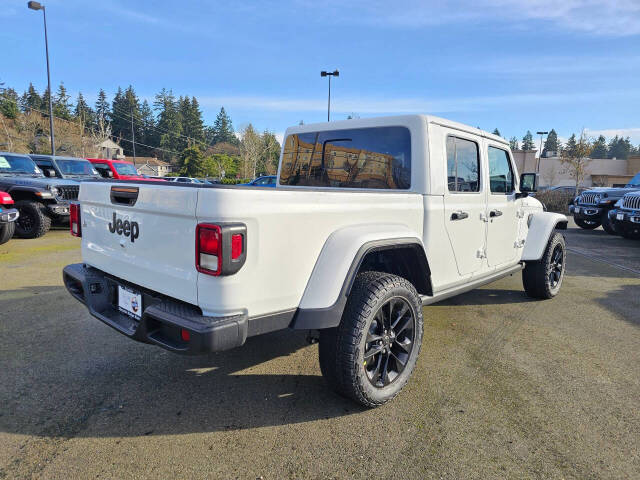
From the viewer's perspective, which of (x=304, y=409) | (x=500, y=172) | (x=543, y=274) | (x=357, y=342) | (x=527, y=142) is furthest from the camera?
(x=527, y=142)

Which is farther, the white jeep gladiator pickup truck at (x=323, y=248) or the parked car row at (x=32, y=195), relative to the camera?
the parked car row at (x=32, y=195)

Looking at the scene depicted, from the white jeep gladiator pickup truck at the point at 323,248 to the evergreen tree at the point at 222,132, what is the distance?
114 metres

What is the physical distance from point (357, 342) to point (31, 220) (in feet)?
30.0

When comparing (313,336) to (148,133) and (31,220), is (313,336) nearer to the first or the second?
(31,220)

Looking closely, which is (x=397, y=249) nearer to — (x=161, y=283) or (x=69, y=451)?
(x=161, y=283)

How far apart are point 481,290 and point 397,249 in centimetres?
335

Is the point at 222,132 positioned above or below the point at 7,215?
above

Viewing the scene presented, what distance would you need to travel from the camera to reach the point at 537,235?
189 inches

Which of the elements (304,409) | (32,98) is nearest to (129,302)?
(304,409)

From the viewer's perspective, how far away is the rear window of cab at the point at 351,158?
10.8 feet

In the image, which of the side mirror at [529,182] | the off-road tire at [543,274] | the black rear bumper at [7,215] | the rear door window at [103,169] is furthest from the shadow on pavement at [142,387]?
the rear door window at [103,169]

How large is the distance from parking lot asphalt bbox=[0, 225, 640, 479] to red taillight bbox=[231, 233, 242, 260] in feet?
3.64

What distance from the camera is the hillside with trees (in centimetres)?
3928

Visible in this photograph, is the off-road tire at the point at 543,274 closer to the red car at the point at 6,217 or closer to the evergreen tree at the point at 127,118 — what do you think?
the red car at the point at 6,217
